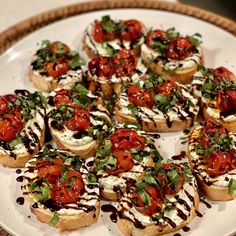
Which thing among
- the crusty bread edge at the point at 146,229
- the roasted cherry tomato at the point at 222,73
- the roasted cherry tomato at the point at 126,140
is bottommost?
the crusty bread edge at the point at 146,229

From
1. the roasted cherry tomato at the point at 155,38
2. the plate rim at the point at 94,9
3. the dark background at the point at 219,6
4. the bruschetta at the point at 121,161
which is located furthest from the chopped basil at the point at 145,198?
the dark background at the point at 219,6

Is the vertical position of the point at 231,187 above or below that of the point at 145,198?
below

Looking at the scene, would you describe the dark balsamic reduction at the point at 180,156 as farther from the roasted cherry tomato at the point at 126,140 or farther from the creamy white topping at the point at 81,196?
the creamy white topping at the point at 81,196

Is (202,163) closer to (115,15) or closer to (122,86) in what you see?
(122,86)

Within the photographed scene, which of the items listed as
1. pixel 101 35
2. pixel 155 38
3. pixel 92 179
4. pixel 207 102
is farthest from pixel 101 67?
pixel 92 179

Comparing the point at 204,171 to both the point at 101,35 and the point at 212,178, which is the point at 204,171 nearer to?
the point at 212,178

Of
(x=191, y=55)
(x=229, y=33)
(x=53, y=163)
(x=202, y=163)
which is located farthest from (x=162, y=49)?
(x=53, y=163)
